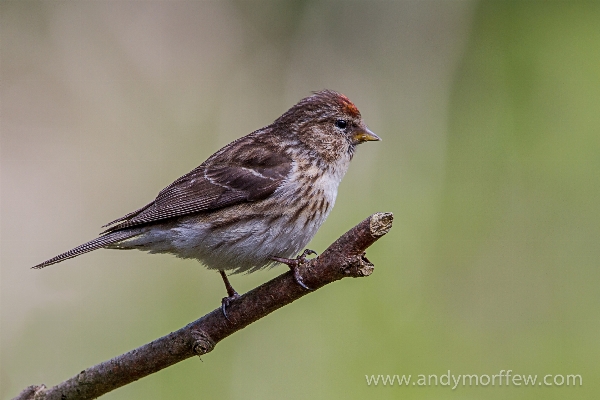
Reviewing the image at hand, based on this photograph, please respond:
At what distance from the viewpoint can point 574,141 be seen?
765 cm

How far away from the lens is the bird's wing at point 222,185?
5.58 m

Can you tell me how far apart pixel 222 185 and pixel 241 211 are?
33 cm

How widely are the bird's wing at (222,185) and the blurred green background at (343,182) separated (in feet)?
5.29

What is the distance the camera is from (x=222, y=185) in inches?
226

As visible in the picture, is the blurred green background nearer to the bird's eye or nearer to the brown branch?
the bird's eye

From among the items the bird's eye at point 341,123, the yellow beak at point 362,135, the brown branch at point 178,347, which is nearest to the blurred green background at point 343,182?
the yellow beak at point 362,135

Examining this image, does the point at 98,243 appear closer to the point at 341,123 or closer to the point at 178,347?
the point at 178,347

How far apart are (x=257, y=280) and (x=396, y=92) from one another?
2938 millimetres

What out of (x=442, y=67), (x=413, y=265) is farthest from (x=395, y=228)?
(x=442, y=67)

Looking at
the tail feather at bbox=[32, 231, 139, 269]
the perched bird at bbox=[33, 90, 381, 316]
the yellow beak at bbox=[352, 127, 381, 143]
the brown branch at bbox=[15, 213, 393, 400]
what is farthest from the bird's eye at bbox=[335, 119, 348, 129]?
the brown branch at bbox=[15, 213, 393, 400]

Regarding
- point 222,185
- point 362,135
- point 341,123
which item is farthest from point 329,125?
point 222,185

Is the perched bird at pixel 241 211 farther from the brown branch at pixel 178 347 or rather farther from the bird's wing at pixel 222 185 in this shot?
the brown branch at pixel 178 347

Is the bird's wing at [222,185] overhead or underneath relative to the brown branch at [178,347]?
overhead

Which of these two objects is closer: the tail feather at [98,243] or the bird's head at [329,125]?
the tail feather at [98,243]
